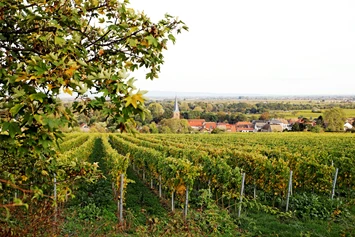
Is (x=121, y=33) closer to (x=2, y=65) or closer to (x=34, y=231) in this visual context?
(x=2, y=65)

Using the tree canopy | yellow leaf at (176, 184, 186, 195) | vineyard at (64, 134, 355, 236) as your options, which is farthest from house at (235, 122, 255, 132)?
the tree canopy

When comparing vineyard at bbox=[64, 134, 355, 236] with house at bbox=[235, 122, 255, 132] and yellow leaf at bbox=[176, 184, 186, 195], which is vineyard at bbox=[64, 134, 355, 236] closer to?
yellow leaf at bbox=[176, 184, 186, 195]

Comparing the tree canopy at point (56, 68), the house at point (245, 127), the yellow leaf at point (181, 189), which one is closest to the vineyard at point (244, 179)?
the yellow leaf at point (181, 189)

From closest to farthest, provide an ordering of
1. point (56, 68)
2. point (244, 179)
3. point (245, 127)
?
point (56, 68) < point (244, 179) < point (245, 127)

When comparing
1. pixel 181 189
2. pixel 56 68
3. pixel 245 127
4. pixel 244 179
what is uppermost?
pixel 56 68

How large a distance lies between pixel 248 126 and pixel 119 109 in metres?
92.7

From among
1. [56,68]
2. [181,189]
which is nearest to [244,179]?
[181,189]

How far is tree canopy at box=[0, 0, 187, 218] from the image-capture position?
212 centimetres

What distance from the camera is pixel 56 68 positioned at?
216 cm

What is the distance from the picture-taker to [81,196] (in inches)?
420

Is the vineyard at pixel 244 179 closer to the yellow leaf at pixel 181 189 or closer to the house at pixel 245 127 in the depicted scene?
the yellow leaf at pixel 181 189

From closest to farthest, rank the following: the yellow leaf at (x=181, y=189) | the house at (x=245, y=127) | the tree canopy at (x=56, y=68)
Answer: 1. the tree canopy at (x=56, y=68)
2. the yellow leaf at (x=181, y=189)
3. the house at (x=245, y=127)

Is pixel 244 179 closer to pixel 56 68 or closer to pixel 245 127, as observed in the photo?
pixel 56 68

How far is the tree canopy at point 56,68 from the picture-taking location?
2125 mm
